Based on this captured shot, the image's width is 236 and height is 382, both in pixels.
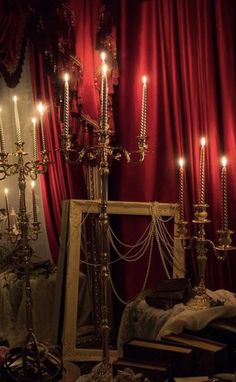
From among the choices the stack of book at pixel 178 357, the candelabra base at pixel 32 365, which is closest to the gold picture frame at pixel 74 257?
the candelabra base at pixel 32 365

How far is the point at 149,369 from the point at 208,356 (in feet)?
0.92

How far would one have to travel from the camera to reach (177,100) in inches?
117

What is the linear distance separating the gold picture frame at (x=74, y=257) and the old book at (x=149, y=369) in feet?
3.53

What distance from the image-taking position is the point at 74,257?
2.82 metres

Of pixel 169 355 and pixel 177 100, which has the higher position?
pixel 177 100

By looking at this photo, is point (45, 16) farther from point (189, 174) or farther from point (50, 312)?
point (50, 312)

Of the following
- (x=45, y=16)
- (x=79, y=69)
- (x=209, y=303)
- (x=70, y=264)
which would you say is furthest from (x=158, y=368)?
(x=45, y=16)

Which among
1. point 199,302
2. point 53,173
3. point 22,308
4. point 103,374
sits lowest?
point 103,374

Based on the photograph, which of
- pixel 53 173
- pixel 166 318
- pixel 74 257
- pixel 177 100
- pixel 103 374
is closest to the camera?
pixel 103 374

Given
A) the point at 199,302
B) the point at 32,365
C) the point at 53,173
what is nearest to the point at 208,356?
the point at 199,302

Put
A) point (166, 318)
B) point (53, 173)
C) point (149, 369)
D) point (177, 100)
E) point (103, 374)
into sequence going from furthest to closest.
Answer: point (53, 173)
point (177, 100)
point (166, 318)
point (103, 374)
point (149, 369)

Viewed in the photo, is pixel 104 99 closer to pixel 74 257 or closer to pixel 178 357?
pixel 178 357

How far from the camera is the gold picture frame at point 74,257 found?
2.74m

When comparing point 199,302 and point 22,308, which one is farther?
point 22,308
